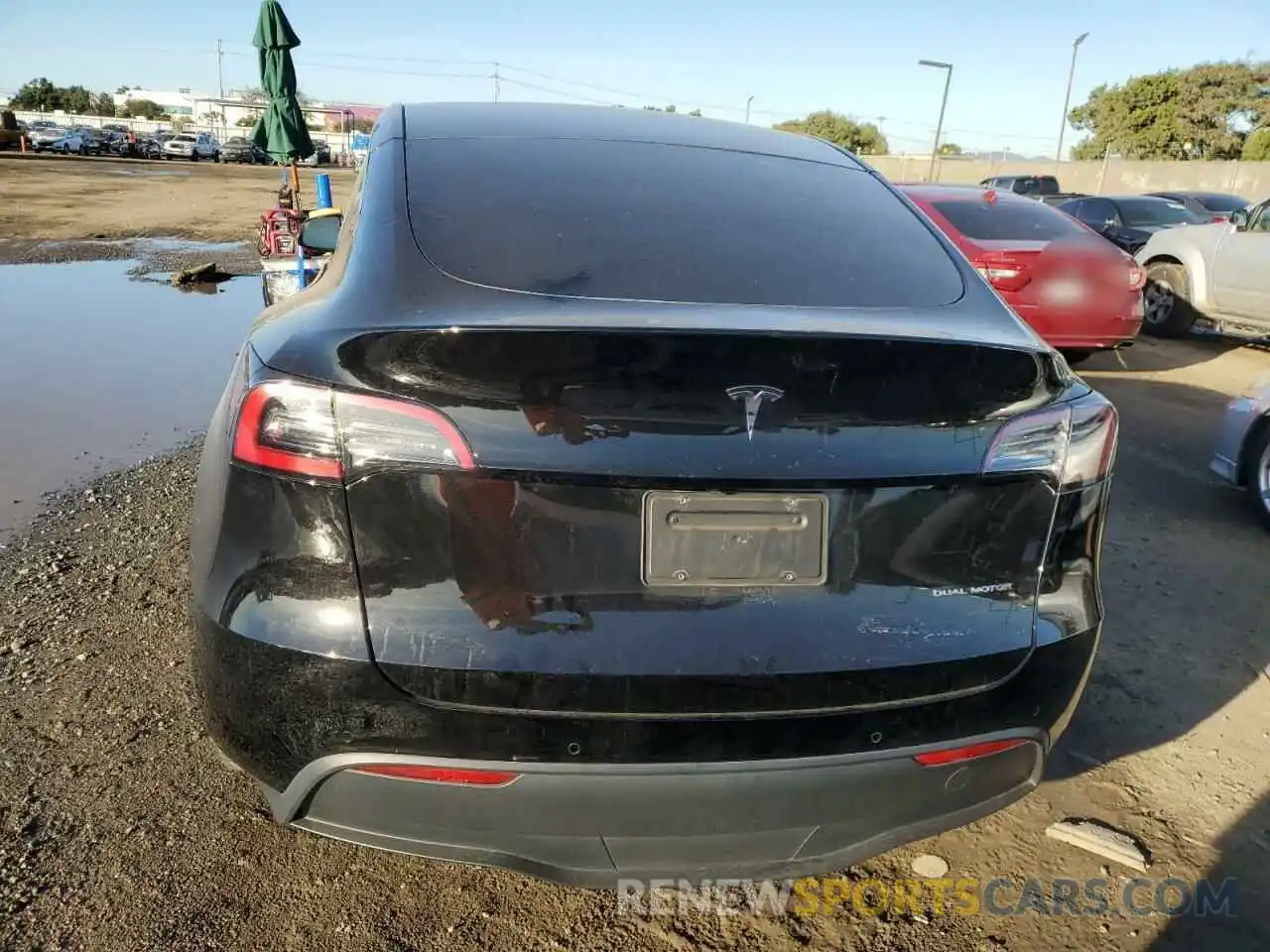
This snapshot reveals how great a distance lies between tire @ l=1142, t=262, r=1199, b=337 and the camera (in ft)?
34.0

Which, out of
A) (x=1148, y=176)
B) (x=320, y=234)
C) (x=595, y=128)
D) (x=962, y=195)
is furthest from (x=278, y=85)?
(x=1148, y=176)

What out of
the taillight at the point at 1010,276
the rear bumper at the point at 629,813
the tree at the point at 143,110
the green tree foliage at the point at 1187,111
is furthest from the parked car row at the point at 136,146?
the rear bumper at the point at 629,813

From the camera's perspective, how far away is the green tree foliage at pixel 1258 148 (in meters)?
38.0

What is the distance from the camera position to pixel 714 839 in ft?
5.99

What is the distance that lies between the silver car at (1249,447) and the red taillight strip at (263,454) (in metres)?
4.96

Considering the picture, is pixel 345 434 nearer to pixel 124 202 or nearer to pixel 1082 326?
pixel 1082 326

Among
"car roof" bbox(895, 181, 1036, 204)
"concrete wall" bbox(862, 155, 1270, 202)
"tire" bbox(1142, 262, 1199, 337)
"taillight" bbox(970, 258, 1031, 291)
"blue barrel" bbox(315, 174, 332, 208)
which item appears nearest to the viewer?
"taillight" bbox(970, 258, 1031, 291)

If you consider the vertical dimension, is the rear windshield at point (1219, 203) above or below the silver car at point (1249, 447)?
above

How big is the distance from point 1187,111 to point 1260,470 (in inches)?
2155

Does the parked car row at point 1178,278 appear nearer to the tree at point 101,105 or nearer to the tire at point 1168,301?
the tire at point 1168,301

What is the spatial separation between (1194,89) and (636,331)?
193 ft

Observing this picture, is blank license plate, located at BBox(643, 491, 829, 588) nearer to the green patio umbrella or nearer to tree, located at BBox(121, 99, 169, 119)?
the green patio umbrella

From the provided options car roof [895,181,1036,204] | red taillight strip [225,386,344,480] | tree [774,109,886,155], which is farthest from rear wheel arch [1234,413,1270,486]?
tree [774,109,886,155]

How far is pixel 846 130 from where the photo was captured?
238ft
